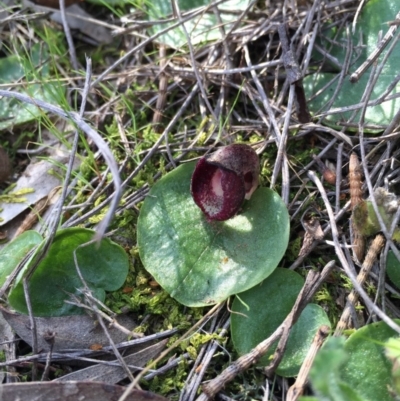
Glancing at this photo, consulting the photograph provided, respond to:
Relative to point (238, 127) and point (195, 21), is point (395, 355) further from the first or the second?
point (195, 21)

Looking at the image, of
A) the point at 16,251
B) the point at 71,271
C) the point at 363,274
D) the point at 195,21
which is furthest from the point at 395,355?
the point at 195,21

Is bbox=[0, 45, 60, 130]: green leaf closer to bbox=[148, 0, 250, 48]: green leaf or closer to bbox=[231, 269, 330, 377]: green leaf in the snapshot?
bbox=[148, 0, 250, 48]: green leaf

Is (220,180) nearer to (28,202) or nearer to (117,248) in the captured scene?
(117,248)

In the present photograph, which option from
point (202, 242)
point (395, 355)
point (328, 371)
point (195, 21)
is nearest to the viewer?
point (328, 371)

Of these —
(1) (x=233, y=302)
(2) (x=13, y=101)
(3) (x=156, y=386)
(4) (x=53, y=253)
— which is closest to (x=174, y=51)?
(2) (x=13, y=101)

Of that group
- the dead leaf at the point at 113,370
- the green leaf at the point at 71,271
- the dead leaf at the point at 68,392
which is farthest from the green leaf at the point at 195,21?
the dead leaf at the point at 68,392

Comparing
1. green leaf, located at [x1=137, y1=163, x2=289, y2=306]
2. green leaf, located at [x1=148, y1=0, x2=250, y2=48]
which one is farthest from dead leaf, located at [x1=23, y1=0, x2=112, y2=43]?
green leaf, located at [x1=137, y1=163, x2=289, y2=306]
